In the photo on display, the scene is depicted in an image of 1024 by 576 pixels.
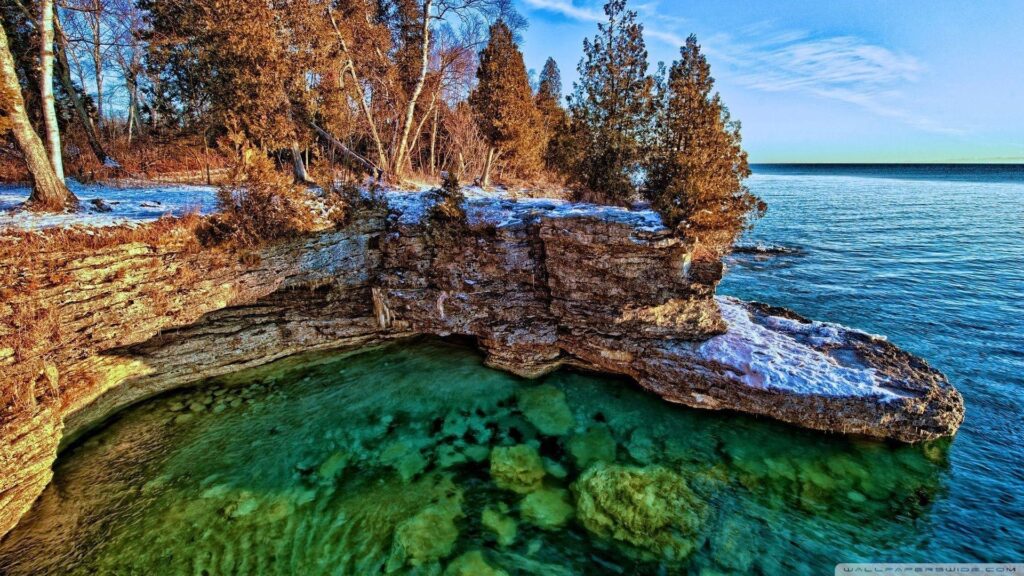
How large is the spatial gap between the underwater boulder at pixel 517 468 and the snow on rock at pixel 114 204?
10.3m

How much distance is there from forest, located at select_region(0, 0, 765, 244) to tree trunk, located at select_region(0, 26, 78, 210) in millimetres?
37

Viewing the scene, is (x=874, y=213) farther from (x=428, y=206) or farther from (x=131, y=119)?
(x=131, y=119)

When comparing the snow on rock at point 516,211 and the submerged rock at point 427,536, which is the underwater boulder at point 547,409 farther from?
the snow on rock at point 516,211

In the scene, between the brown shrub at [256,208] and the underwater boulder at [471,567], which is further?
the brown shrub at [256,208]

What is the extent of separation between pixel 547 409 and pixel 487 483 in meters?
2.84

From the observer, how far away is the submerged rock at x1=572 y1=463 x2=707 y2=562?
7.21 m

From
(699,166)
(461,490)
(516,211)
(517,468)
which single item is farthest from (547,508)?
(699,166)

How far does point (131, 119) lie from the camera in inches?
879

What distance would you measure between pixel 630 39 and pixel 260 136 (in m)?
13.7

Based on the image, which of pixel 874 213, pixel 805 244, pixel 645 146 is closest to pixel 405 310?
pixel 645 146

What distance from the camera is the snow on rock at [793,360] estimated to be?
9.62 m

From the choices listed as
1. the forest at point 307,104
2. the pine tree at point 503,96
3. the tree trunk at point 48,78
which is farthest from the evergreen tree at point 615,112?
the tree trunk at point 48,78

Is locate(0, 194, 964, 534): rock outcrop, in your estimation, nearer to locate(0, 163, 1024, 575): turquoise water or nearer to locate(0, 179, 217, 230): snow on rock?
locate(0, 163, 1024, 575): turquoise water

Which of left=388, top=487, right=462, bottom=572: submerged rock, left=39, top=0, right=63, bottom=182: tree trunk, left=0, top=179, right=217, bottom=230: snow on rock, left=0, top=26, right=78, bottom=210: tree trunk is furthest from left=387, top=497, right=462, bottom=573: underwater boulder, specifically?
left=39, top=0, right=63, bottom=182: tree trunk
